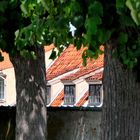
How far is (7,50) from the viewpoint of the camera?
8.80 metres

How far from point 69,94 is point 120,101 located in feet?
69.2

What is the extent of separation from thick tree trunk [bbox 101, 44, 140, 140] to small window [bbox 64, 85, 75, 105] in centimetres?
1994

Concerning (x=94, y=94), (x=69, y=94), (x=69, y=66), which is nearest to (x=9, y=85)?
(x=69, y=66)

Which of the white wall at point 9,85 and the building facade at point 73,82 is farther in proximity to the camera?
the white wall at point 9,85

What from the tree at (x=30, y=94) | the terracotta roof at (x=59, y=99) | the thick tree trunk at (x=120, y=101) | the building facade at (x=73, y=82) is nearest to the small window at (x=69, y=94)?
the building facade at (x=73, y=82)

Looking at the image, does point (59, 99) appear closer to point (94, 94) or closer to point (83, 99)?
point (83, 99)

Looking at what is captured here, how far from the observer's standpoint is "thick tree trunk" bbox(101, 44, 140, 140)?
6.15 metres

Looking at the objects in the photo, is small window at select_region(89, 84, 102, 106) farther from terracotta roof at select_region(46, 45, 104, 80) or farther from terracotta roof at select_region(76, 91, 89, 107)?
terracotta roof at select_region(46, 45, 104, 80)

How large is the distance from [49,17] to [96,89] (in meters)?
19.3

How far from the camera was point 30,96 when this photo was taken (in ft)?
30.5

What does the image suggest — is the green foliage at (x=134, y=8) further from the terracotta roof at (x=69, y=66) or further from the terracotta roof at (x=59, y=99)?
the terracotta roof at (x=59, y=99)

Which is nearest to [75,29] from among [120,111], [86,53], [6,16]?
[86,53]

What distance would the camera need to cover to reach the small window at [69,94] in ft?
87.4

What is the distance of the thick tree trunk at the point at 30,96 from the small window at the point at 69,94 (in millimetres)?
16755
